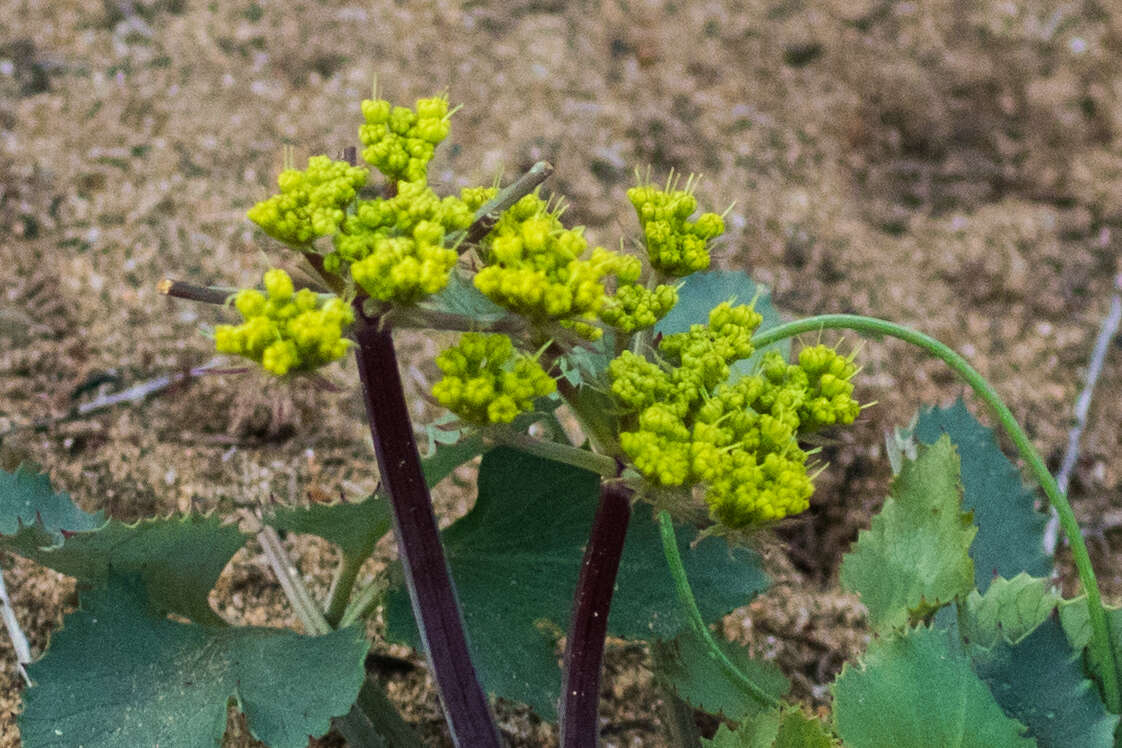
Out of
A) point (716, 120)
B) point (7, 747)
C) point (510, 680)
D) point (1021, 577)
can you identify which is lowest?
point (7, 747)

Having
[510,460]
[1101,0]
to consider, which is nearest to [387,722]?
[510,460]

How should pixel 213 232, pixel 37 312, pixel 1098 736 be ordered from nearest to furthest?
pixel 1098 736 < pixel 37 312 < pixel 213 232

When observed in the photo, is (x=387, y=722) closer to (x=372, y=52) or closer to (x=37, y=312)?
(x=37, y=312)

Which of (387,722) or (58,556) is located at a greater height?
(58,556)

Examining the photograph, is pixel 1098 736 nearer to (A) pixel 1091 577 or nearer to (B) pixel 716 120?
(A) pixel 1091 577

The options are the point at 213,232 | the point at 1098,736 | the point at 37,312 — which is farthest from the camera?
the point at 213,232

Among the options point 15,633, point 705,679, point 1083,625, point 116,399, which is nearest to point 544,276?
point 705,679

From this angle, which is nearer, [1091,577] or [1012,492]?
[1091,577]
